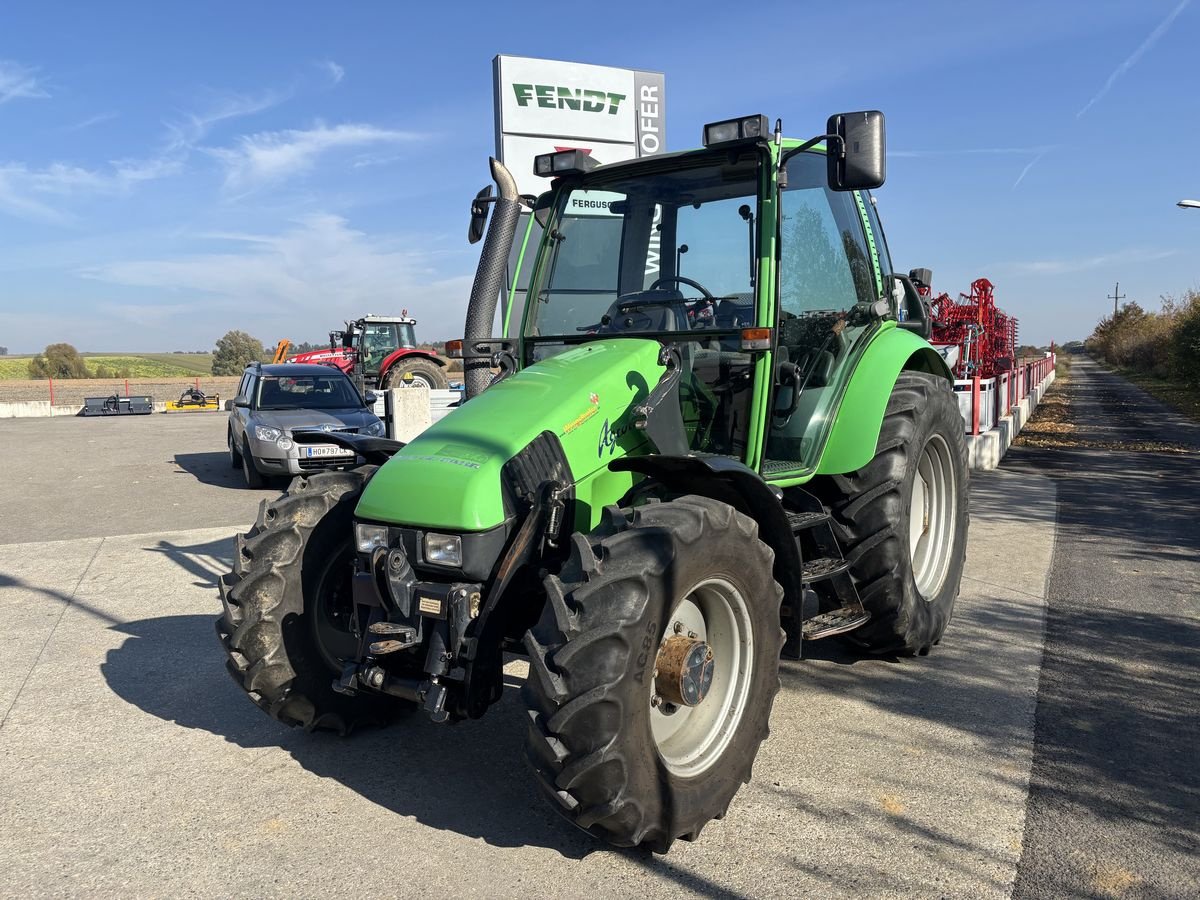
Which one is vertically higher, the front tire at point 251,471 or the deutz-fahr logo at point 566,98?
the deutz-fahr logo at point 566,98

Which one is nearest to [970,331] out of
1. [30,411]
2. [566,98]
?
[566,98]

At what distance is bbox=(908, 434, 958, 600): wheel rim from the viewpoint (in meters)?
5.18

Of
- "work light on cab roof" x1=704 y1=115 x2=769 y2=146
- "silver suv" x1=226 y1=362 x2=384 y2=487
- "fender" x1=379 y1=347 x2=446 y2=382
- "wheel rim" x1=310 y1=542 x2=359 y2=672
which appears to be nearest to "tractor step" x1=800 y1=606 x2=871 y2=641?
"wheel rim" x1=310 y1=542 x2=359 y2=672

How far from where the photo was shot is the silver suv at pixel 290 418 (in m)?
11.7

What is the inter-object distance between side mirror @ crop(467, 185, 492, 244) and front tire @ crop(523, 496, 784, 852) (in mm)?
2053

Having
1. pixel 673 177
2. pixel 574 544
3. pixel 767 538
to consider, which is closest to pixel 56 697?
pixel 574 544

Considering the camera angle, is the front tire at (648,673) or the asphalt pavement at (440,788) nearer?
the front tire at (648,673)

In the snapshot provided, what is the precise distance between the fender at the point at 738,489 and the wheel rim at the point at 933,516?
5.93ft

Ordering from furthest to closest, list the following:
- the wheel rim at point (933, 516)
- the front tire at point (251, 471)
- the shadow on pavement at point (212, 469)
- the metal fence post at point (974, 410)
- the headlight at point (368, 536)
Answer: the shadow on pavement at point (212, 469) < the front tire at point (251, 471) < the metal fence post at point (974, 410) < the wheel rim at point (933, 516) < the headlight at point (368, 536)

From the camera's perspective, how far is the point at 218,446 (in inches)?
695

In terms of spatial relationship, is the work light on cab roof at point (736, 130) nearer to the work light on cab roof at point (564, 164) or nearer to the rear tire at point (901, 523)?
the work light on cab roof at point (564, 164)

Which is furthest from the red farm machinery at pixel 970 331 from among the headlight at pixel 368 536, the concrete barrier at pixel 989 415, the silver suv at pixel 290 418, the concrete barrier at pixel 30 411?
the concrete barrier at pixel 30 411

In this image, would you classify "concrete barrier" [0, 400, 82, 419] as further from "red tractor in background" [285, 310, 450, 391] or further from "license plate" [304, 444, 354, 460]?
"license plate" [304, 444, 354, 460]

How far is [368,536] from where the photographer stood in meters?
3.34
